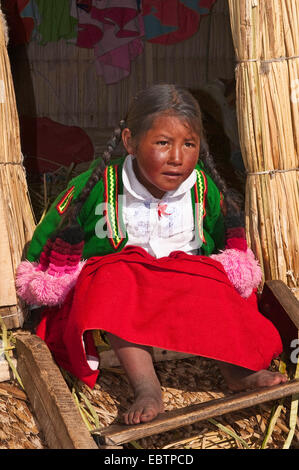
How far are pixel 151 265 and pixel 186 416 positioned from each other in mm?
523

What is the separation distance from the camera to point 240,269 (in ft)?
7.23

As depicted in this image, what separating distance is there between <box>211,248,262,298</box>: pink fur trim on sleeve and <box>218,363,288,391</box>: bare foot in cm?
33

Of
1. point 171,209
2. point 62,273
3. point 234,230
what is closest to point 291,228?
point 234,230

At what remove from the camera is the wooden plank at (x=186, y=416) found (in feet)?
5.30

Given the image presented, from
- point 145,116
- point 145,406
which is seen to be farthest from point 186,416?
point 145,116

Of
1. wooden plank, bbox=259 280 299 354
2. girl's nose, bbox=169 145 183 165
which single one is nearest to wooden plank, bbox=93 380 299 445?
wooden plank, bbox=259 280 299 354

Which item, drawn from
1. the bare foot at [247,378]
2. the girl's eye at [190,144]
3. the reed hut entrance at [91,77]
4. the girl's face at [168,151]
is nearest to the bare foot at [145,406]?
the bare foot at [247,378]

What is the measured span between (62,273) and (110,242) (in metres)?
0.20

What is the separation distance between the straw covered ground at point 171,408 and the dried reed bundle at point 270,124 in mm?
505

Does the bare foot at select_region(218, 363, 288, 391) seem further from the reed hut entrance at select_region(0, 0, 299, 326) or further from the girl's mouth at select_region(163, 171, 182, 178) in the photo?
the reed hut entrance at select_region(0, 0, 299, 326)

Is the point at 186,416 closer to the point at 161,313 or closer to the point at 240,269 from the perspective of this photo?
the point at 161,313

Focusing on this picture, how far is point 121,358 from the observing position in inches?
73.7
